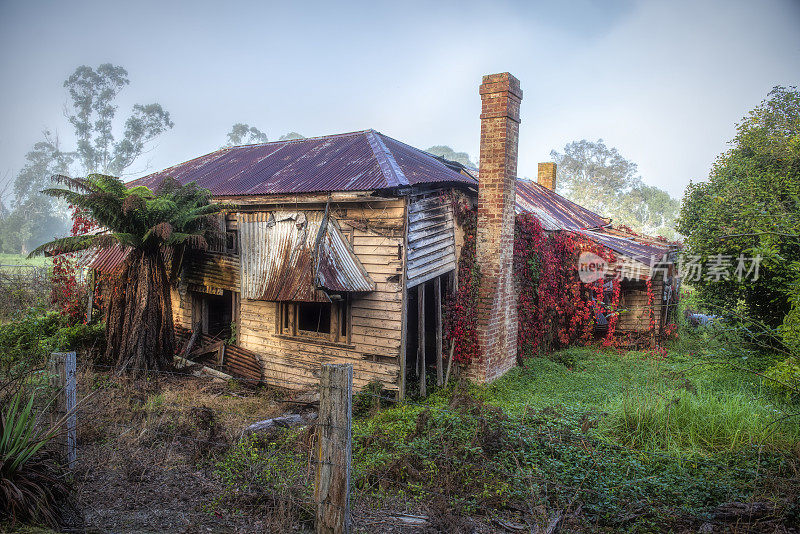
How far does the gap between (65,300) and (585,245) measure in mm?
14135

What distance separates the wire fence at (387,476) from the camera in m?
4.18

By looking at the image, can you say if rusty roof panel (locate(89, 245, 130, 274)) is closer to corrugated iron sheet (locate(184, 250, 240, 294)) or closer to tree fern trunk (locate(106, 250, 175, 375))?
tree fern trunk (locate(106, 250, 175, 375))

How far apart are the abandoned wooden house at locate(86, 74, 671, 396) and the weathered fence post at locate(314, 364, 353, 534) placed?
14.3ft

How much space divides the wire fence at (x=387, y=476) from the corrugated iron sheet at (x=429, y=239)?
2842 millimetres

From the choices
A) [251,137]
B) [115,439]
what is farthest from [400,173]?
[251,137]

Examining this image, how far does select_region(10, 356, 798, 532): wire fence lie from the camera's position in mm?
4184

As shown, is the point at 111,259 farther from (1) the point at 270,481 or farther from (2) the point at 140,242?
(1) the point at 270,481

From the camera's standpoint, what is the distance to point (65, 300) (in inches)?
481

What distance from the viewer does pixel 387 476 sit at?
17.2 ft

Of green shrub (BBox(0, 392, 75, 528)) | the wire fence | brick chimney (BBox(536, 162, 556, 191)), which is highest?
brick chimney (BBox(536, 162, 556, 191))

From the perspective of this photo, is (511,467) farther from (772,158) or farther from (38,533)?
(772,158)

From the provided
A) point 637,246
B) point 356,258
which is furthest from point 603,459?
point 637,246

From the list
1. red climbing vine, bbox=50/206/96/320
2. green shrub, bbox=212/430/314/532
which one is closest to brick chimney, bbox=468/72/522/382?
green shrub, bbox=212/430/314/532

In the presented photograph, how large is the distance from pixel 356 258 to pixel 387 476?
437 cm
